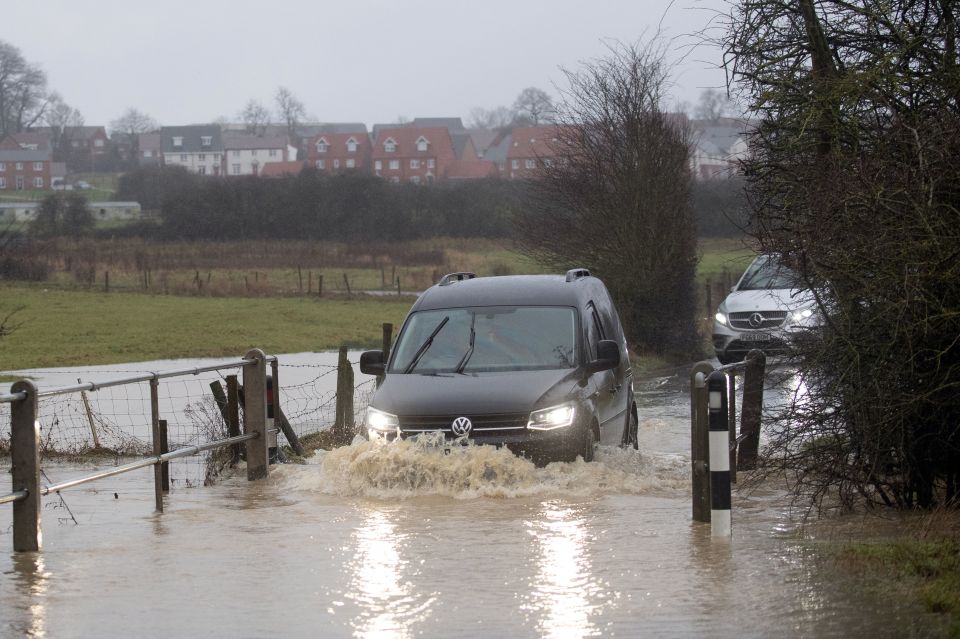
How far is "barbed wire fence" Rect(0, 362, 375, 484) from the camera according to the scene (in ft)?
46.7

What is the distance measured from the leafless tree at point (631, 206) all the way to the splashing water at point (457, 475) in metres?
17.4

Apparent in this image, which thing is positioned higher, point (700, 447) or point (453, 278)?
point (453, 278)

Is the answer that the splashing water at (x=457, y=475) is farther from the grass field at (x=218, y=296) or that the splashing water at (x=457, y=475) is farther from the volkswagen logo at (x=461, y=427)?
the grass field at (x=218, y=296)

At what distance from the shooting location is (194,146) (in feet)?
584

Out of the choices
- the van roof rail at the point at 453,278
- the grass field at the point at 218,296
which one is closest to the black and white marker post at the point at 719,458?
the van roof rail at the point at 453,278

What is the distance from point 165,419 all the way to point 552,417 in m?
5.12

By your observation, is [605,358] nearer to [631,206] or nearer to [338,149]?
[631,206]

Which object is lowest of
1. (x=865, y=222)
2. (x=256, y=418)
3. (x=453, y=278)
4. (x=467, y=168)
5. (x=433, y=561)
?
(x=433, y=561)

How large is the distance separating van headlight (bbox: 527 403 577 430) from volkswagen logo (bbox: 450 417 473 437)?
490 mm

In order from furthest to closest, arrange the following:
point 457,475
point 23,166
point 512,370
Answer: point 23,166
point 512,370
point 457,475

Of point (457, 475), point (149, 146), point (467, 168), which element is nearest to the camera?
point (457, 475)

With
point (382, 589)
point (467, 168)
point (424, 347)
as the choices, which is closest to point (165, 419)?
point (424, 347)

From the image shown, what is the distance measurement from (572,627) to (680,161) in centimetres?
2321

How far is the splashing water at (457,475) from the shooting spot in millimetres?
10812
